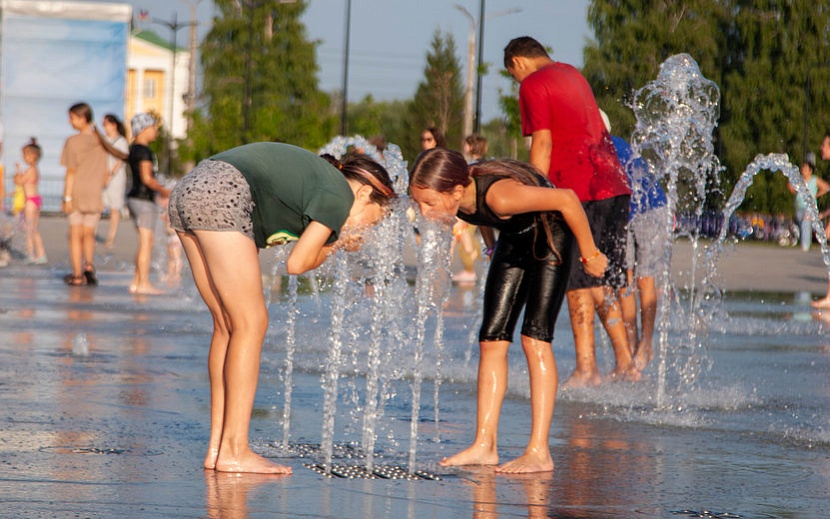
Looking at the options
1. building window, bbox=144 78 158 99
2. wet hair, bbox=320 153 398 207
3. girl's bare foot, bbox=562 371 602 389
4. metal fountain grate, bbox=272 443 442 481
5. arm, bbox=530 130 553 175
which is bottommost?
metal fountain grate, bbox=272 443 442 481

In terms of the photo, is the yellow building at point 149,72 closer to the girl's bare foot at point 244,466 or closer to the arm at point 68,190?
the arm at point 68,190

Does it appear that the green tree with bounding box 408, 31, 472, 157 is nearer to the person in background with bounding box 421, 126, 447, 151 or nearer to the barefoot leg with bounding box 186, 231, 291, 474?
the person in background with bounding box 421, 126, 447, 151

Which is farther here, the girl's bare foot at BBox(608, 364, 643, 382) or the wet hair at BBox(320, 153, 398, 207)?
the girl's bare foot at BBox(608, 364, 643, 382)

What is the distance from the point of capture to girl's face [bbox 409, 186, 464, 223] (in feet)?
16.9

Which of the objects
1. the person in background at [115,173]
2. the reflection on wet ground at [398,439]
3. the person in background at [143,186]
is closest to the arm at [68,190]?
the person in background at [115,173]

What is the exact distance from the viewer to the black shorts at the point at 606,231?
23.7 ft

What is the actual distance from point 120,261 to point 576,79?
12376 mm

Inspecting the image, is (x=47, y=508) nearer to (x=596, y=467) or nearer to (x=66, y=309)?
(x=596, y=467)

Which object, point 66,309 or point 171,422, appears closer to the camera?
point 171,422

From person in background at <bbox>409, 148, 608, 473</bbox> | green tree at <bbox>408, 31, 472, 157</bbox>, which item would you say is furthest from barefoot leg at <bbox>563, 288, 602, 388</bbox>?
green tree at <bbox>408, 31, 472, 157</bbox>

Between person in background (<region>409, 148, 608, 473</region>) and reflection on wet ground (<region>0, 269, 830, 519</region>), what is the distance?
203mm

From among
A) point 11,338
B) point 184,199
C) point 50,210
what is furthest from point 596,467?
point 50,210

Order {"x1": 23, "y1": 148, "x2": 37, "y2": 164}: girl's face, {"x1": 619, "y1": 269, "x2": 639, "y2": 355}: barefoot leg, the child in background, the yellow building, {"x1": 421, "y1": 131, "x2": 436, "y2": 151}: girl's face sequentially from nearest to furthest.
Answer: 1. {"x1": 619, "y1": 269, "x2": 639, "y2": 355}: barefoot leg
2. {"x1": 421, "y1": 131, "x2": 436, "y2": 151}: girl's face
3. the child in background
4. {"x1": 23, "y1": 148, "x2": 37, "y2": 164}: girl's face
5. the yellow building

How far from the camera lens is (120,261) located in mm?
18422
